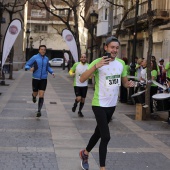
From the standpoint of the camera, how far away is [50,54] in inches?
3145

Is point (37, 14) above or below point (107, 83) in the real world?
above

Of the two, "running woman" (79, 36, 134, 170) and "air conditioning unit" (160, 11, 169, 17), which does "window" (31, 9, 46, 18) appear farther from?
"running woman" (79, 36, 134, 170)

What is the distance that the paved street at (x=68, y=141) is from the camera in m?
6.51

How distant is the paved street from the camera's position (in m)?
6.51

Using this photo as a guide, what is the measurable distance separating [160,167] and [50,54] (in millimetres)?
74133

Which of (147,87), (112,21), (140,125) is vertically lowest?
(140,125)

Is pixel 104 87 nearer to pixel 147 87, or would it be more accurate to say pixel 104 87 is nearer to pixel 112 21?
pixel 147 87

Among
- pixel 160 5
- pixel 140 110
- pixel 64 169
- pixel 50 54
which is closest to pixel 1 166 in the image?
pixel 64 169

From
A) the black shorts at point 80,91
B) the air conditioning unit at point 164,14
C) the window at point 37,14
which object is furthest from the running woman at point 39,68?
the window at point 37,14

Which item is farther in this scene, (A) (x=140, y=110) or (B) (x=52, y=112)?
(B) (x=52, y=112)

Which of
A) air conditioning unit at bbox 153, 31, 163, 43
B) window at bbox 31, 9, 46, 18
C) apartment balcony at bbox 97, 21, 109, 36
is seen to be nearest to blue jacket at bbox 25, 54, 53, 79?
air conditioning unit at bbox 153, 31, 163, 43

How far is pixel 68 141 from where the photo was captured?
8.10 meters

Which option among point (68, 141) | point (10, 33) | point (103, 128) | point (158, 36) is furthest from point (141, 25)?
point (103, 128)

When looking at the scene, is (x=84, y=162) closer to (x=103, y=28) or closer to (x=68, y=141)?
(x=68, y=141)
